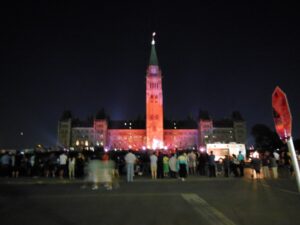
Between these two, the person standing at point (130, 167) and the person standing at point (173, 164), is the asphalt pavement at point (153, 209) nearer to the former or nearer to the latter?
the person standing at point (130, 167)

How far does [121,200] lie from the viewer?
500 inches

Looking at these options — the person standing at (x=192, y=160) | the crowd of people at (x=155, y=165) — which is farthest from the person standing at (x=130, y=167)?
the person standing at (x=192, y=160)

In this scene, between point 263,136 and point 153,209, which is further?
point 263,136

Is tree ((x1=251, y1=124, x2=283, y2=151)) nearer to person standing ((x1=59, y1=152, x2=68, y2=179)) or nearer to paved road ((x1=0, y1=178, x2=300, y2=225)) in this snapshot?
person standing ((x1=59, y1=152, x2=68, y2=179))

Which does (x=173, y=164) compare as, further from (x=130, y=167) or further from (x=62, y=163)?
(x=62, y=163)

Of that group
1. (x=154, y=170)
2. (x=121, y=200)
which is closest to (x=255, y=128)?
(x=154, y=170)

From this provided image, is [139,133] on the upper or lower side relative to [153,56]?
lower

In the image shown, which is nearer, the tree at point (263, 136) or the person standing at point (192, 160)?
the person standing at point (192, 160)

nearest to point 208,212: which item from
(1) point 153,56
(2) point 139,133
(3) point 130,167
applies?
(3) point 130,167

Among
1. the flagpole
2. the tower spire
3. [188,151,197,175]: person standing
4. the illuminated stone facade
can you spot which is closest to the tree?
the illuminated stone facade

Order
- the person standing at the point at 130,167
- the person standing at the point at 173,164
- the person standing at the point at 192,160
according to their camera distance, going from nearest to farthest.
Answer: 1. the person standing at the point at 130,167
2. the person standing at the point at 173,164
3. the person standing at the point at 192,160

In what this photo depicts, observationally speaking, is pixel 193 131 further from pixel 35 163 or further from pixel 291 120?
pixel 291 120

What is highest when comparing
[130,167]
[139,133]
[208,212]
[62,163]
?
[139,133]

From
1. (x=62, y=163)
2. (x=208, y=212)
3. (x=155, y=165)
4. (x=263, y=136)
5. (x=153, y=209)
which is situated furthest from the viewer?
(x=263, y=136)
